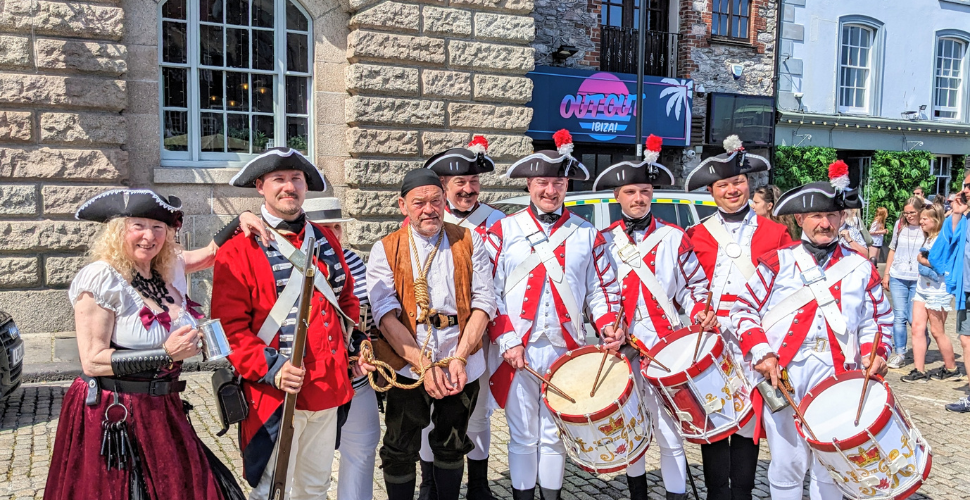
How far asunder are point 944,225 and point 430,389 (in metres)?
6.20

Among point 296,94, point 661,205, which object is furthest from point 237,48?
point 661,205

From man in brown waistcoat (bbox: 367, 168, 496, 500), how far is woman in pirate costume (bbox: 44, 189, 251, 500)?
3.24 feet

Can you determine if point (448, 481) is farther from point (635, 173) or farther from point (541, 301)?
point (635, 173)

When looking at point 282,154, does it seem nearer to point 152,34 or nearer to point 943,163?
point 152,34

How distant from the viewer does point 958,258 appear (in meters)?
7.20

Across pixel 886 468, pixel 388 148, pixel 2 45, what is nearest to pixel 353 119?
pixel 388 148

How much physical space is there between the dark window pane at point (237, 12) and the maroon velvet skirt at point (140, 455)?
6.63 m

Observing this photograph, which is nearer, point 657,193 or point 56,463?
point 56,463

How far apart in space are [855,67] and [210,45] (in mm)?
14288

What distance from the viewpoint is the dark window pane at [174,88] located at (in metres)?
8.45

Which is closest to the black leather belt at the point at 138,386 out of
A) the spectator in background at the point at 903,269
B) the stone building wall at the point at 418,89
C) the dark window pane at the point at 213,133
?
the stone building wall at the point at 418,89

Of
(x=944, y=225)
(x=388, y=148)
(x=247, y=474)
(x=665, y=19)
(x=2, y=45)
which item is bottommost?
(x=247, y=474)

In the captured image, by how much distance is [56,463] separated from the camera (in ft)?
9.75

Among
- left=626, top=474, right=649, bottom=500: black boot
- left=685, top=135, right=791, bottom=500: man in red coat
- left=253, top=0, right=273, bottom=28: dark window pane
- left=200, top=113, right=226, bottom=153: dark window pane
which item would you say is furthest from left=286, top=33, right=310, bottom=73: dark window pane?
left=626, top=474, right=649, bottom=500: black boot
